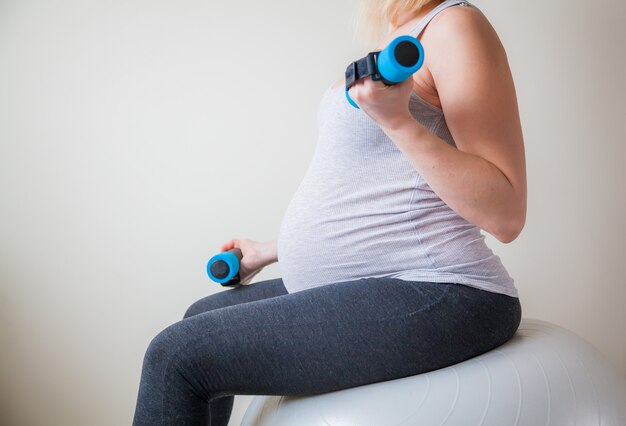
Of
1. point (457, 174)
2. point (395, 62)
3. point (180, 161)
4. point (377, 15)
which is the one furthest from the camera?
point (180, 161)

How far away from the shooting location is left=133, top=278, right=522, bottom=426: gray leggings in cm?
68

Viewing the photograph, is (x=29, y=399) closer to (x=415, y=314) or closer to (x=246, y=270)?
(x=246, y=270)

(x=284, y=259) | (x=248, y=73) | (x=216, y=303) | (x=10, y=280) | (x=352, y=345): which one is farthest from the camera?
(x=10, y=280)

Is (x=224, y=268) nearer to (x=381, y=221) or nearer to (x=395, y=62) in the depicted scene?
(x=381, y=221)

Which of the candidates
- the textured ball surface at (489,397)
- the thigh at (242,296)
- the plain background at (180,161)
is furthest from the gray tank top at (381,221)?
the plain background at (180,161)

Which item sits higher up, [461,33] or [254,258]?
[461,33]

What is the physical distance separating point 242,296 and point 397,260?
382 mm

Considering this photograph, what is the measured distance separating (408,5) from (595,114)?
0.77 metres

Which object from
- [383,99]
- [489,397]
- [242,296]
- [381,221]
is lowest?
[489,397]

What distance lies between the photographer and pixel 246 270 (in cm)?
110

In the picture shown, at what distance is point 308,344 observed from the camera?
688 mm

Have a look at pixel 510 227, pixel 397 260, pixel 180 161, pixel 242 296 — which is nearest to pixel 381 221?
pixel 397 260

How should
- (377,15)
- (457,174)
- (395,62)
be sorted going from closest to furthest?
(395,62) < (457,174) < (377,15)

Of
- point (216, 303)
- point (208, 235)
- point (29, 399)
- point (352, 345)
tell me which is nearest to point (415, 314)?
point (352, 345)
